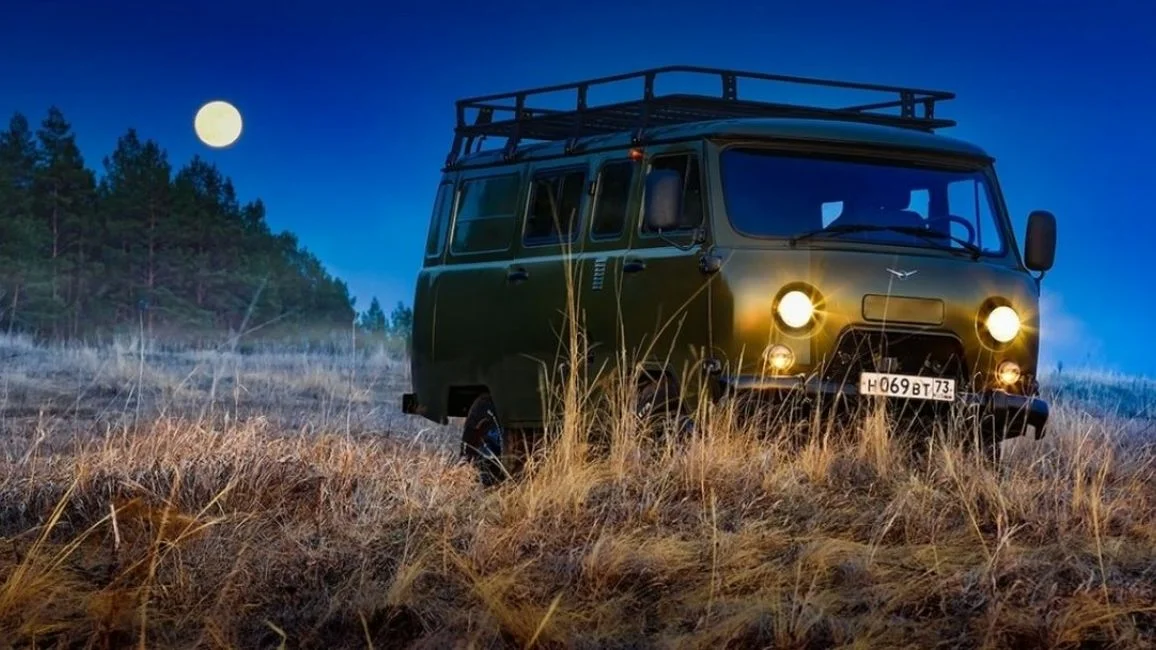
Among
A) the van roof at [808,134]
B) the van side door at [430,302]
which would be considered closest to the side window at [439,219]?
the van side door at [430,302]

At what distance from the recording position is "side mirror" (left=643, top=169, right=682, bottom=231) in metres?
9.24

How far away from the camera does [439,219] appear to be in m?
12.8

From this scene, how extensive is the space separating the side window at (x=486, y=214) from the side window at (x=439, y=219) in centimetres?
A: 21

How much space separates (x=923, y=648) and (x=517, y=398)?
607 cm

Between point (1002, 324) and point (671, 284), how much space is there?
1983 mm

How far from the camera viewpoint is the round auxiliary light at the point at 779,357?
353 inches

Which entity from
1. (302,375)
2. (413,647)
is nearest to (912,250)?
(413,647)

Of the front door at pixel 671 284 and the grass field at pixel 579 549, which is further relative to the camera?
the front door at pixel 671 284

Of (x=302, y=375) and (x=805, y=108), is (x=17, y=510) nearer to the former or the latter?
(x=805, y=108)

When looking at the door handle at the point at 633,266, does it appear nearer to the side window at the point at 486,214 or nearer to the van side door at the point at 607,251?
the van side door at the point at 607,251

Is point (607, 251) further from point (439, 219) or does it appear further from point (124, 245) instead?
point (124, 245)

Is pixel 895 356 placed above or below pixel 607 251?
below

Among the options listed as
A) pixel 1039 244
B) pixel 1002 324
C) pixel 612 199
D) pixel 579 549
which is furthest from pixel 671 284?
pixel 579 549

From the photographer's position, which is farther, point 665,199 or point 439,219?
point 439,219
